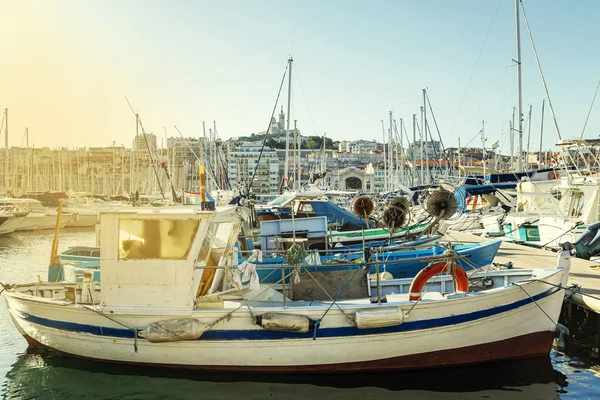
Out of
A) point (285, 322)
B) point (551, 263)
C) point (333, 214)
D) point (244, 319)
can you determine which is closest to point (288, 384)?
point (285, 322)

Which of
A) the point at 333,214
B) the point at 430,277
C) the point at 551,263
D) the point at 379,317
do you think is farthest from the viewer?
the point at 333,214

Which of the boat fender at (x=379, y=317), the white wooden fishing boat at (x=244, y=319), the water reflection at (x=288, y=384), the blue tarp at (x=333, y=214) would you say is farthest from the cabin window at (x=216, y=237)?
the blue tarp at (x=333, y=214)

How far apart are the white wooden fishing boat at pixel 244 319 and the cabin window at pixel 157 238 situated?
15mm

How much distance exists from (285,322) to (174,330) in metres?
1.61

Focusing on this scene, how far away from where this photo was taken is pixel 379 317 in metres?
7.62

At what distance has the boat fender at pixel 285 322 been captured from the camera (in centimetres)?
763

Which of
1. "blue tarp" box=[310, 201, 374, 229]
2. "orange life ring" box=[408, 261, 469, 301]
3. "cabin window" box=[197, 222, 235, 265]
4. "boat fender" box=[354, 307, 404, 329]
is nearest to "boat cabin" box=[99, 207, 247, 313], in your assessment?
"cabin window" box=[197, 222, 235, 265]

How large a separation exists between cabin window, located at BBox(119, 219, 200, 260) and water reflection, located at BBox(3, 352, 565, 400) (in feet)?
6.25

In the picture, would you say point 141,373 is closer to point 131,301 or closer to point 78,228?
point 131,301

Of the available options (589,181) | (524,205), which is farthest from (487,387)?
(524,205)

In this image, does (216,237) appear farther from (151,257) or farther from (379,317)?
(379,317)

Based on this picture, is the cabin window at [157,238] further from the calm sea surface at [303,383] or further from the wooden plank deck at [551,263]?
the wooden plank deck at [551,263]

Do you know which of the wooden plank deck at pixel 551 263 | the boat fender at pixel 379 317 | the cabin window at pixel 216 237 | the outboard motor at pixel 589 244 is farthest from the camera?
the outboard motor at pixel 589 244

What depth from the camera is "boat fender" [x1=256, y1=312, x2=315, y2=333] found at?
763cm
